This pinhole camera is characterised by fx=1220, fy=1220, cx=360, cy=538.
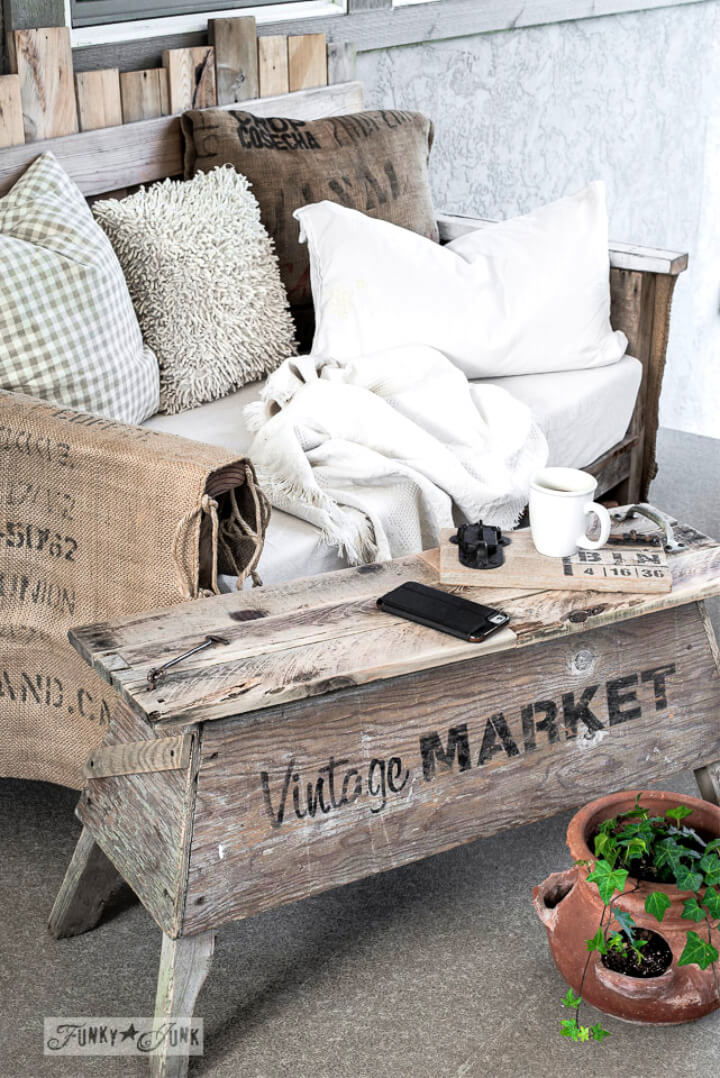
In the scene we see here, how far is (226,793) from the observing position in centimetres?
133

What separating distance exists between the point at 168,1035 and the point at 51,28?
68.5 inches

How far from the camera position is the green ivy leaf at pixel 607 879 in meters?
1.38

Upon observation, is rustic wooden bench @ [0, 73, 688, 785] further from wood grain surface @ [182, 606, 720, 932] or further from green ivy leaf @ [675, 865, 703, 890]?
green ivy leaf @ [675, 865, 703, 890]

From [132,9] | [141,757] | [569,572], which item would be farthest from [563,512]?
[132,9]

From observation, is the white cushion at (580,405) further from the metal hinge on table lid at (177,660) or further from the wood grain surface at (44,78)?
the metal hinge on table lid at (177,660)

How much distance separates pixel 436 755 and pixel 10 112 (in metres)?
1.42

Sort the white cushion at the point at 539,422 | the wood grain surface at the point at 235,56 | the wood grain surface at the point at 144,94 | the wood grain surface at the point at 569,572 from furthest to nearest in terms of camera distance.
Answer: the wood grain surface at the point at 235,56 → the wood grain surface at the point at 144,94 → the white cushion at the point at 539,422 → the wood grain surface at the point at 569,572

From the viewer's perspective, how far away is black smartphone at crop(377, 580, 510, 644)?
1.41 metres

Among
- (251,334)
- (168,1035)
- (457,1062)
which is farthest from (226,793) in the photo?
(251,334)

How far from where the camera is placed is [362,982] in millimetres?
1557

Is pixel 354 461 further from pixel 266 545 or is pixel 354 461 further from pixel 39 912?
pixel 39 912

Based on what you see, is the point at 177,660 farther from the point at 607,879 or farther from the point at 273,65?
the point at 273,65

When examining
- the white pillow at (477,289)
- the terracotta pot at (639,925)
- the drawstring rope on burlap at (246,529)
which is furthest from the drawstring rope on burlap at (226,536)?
the white pillow at (477,289)

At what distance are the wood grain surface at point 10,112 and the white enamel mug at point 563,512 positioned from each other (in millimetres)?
1207
